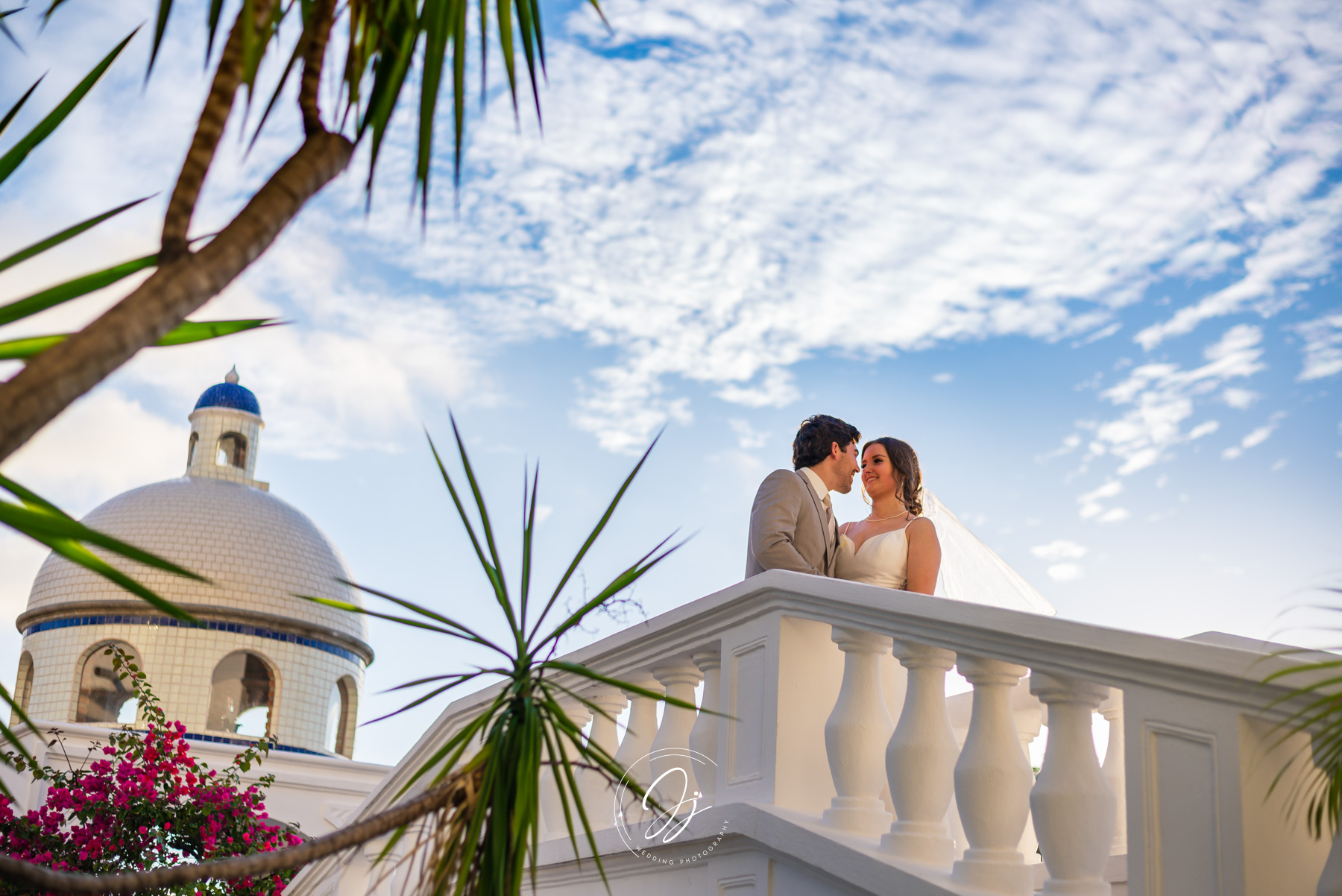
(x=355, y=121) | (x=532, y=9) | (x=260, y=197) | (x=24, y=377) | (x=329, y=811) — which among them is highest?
(x=532, y=9)

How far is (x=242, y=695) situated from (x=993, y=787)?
79.7 ft

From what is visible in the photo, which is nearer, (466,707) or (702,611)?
(702,611)

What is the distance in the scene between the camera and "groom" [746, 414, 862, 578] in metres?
4.31

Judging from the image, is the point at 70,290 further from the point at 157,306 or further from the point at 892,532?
the point at 892,532

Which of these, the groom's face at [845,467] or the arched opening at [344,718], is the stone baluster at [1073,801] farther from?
the arched opening at [344,718]

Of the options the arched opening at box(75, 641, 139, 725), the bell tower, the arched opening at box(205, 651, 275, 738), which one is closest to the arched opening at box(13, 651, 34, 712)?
the arched opening at box(75, 641, 139, 725)

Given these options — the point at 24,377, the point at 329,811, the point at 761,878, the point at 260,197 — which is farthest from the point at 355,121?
the point at 329,811

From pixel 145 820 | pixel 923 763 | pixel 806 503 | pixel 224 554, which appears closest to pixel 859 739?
pixel 923 763

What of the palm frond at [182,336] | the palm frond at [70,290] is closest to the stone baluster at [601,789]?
the palm frond at [182,336]

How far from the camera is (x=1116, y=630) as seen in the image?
7.78ft

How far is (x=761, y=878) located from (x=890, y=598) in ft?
2.75

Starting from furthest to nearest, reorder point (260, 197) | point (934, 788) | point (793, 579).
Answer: point (793, 579) → point (934, 788) → point (260, 197)

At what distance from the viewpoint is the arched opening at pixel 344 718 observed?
26203mm

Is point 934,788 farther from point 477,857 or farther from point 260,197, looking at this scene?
point 260,197
